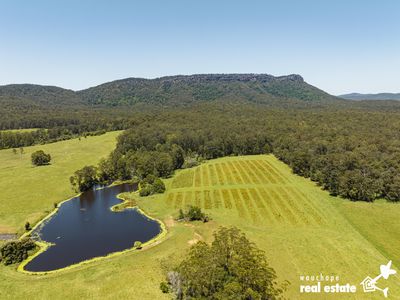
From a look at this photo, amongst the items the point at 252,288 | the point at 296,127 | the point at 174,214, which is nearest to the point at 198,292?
the point at 252,288

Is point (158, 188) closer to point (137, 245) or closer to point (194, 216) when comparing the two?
point (194, 216)

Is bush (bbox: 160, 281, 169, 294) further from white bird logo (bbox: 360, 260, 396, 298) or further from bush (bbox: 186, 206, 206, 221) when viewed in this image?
white bird logo (bbox: 360, 260, 396, 298)

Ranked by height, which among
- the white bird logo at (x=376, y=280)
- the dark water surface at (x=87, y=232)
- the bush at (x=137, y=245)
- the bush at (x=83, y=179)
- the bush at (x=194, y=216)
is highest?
the bush at (x=83, y=179)

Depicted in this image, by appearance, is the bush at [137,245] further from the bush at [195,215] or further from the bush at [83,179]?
the bush at [83,179]

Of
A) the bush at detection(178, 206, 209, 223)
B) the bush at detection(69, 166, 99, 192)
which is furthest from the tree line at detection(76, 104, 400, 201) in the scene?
the bush at detection(178, 206, 209, 223)

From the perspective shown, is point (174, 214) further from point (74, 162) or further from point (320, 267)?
point (74, 162)

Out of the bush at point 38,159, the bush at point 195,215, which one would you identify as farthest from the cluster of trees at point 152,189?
the bush at point 38,159
